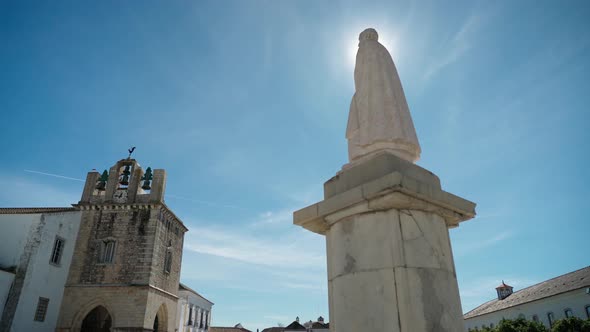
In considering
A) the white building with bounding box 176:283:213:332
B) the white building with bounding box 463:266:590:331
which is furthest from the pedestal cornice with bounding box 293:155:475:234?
the white building with bounding box 463:266:590:331

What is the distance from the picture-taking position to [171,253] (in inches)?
1069

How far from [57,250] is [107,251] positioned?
2.77 m

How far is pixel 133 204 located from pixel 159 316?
7600mm

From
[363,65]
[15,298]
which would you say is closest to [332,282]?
[363,65]

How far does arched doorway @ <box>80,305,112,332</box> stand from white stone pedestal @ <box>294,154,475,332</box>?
27.1m

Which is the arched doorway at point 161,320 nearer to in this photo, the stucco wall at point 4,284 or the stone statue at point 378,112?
the stucco wall at point 4,284

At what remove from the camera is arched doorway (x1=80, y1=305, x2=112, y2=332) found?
25.2 m

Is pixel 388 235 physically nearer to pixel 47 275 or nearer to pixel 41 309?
pixel 41 309

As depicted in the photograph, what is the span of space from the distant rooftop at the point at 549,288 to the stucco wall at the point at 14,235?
156ft

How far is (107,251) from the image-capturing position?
80.3ft

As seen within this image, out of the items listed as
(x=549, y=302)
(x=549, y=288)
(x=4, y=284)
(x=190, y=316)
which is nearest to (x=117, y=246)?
(x=4, y=284)

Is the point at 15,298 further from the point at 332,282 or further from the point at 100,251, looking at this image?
the point at 332,282

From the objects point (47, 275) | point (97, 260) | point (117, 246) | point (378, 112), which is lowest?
point (378, 112)

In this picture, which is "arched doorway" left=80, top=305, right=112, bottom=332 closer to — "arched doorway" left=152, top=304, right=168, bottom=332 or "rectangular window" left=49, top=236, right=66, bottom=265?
"arched doorway" left=152, top=304, right=168, bottom=332
